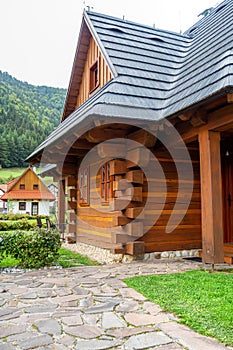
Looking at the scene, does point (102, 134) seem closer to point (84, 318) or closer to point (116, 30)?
point (84, 318)

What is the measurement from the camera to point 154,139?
6059 millimetres

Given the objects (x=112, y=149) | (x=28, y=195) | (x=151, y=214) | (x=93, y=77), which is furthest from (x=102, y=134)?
(x=28, y=195)

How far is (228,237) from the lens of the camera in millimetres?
7410

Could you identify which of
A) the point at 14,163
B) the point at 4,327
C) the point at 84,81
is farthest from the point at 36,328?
the point at 14,163

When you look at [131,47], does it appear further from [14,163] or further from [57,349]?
[14,163]

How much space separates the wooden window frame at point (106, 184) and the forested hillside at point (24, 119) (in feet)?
161

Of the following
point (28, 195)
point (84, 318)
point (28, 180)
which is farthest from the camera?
point (28, 180)

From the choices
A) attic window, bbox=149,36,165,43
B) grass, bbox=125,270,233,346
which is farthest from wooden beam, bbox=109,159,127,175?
attic window, bbox=149,36,165,43

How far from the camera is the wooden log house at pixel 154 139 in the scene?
4980 millimetres

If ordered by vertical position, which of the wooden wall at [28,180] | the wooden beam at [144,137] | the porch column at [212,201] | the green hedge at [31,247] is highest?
Answer: the wooden wall at [28,180]

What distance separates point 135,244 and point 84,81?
5.55m

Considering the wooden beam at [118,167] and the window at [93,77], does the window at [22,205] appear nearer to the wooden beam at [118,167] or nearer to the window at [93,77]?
the window at [93,77]

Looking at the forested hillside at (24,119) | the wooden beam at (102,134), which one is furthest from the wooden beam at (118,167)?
the forested hillside at (24,119)

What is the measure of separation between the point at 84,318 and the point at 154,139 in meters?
3.74
